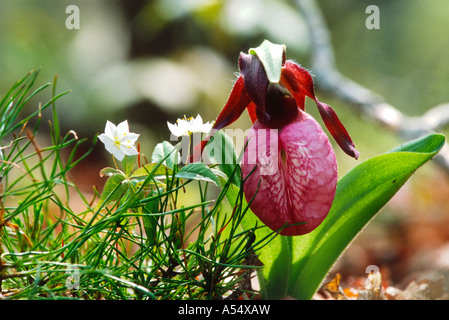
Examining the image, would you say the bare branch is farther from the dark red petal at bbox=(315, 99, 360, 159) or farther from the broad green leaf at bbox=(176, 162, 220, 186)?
the broad green leaf at bbox=(176, 162, 220, 186)

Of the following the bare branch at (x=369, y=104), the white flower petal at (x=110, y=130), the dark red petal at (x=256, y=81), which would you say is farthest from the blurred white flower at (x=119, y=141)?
the bare branch at (x=369, y=104)

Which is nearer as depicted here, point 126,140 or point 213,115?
point 126,140

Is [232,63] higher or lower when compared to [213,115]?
higher

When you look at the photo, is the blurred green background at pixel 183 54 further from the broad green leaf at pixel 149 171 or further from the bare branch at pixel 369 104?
the broad green leaf at pixel 149 171

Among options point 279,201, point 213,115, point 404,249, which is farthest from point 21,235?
point 213,115

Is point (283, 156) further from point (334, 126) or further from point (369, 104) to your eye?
point (369, 104)
